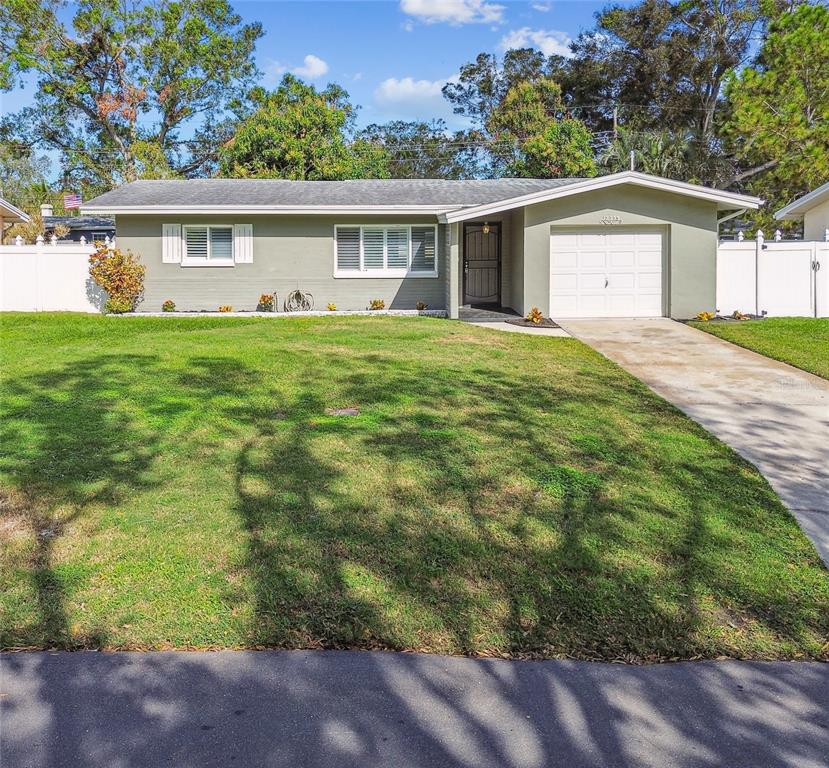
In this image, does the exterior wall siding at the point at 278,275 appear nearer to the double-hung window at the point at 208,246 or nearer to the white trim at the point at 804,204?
the double-hung window at the point at 208,246

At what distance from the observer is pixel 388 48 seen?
84.8 ft

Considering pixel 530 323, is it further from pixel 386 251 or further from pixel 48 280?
pixel 48 280

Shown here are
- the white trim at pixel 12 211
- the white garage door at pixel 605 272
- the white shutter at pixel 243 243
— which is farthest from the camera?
the white trim at pixel 12 211

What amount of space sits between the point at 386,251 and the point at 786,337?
9.11 meters

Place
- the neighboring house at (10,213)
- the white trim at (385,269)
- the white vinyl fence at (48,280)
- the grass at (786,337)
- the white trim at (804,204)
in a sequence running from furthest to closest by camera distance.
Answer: the neighboring house at (10,213) < the white trim at (804,204) < the white vinyl fence at (48,280) < the white trim at (385,269) < the grass at (786,337)

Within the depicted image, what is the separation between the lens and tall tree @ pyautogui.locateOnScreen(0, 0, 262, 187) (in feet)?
115

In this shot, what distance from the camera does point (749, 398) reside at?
30.5ft

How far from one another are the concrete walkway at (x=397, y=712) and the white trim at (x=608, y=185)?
13.7 metres

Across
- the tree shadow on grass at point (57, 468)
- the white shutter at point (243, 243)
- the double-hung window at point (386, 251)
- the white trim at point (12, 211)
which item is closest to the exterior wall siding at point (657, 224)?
the double-hung window at point (386, 251)

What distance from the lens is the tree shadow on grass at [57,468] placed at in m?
3.87

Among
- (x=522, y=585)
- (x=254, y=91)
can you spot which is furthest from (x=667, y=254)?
(x=254, y=91)

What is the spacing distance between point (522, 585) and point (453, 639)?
644mm

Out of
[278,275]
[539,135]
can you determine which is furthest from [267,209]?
[539,135]

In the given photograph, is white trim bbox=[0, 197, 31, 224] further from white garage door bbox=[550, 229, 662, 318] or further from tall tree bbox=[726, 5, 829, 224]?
tall tree bbox=[726, 5, 829, 224]
